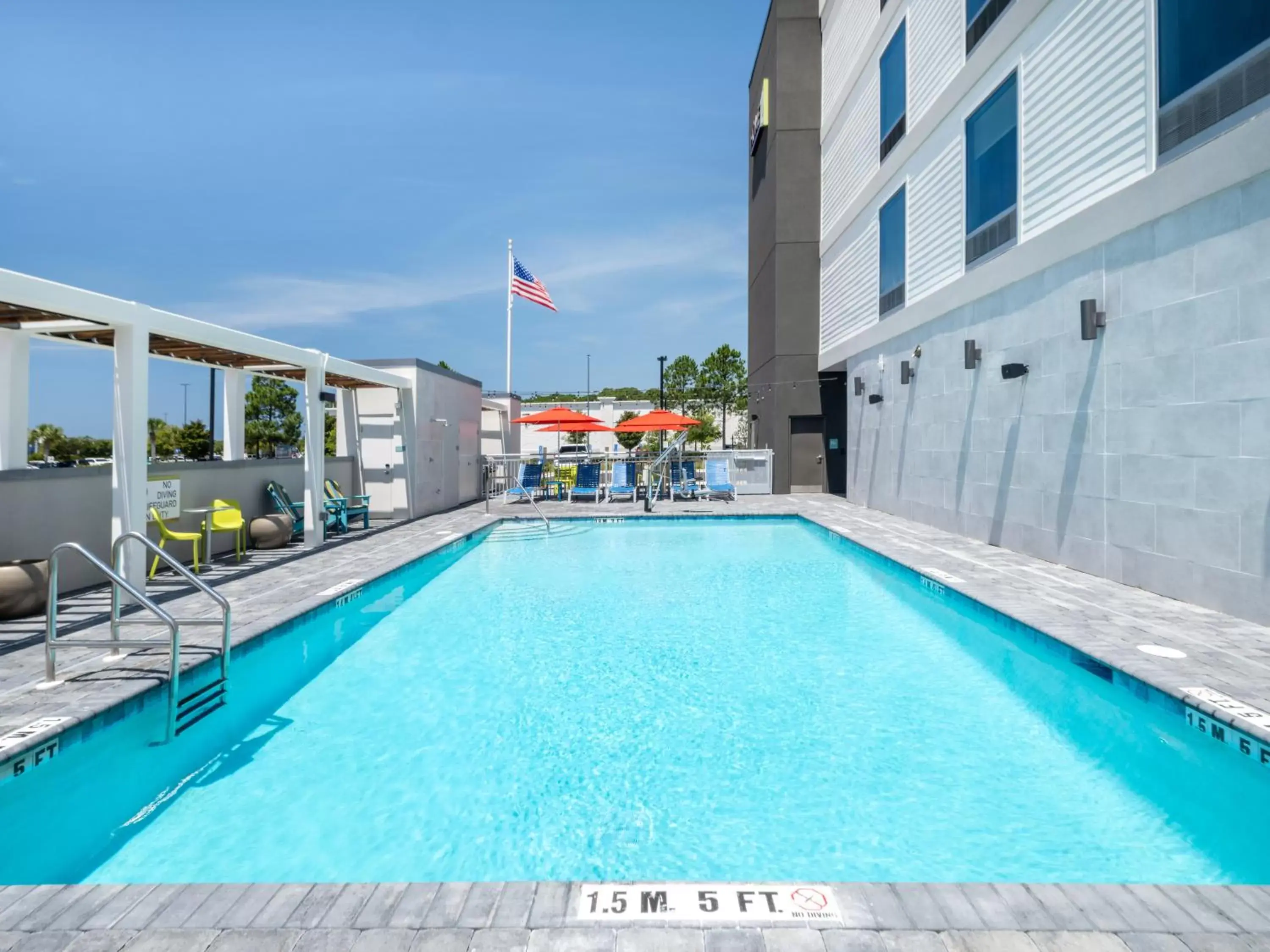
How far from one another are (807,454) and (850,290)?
460cm

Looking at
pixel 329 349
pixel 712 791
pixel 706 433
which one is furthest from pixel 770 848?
pixel 706 433

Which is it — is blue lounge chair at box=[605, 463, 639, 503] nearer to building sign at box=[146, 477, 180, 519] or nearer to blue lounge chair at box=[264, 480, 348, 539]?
blue lounge chair at box=[264, 480, 348, 539]

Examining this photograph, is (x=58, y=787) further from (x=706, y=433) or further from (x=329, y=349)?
(x=706, y=433)

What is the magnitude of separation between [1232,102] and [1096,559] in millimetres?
4211

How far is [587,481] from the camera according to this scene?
663 inches

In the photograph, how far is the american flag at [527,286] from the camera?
20438 mm

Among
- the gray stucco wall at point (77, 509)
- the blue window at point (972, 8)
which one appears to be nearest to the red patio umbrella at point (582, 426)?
the gray stucco wall at point (77, 509)

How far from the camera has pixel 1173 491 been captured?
5.90 m

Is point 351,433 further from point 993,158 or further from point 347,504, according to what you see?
point 993,158

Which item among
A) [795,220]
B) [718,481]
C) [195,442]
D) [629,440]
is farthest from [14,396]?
[195,442]

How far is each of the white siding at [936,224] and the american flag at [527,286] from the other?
38.8ft

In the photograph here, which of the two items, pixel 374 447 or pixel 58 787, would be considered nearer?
pixel 58 787

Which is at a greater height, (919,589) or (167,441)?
(167,441)

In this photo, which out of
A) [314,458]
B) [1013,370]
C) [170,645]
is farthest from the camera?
[314,458]
